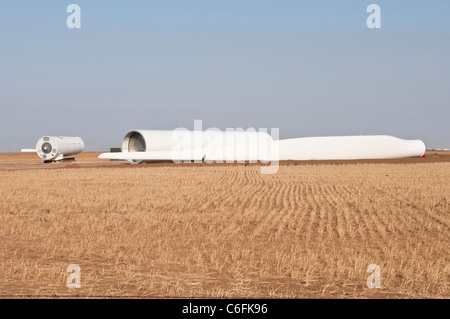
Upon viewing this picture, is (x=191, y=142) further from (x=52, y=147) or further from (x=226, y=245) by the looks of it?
(x=226, y=245)

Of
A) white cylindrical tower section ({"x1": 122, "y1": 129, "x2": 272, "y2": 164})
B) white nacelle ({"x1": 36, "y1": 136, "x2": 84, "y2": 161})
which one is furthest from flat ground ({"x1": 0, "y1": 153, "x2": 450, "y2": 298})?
white nacelle ({"x1": 36, "y1": 136, "x2": 84, "y2": 161})

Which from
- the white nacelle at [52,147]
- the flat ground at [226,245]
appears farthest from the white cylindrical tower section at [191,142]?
the flat ground at [226,245]

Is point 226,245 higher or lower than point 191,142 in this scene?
lower

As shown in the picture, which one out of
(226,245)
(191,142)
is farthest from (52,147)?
(226,245)

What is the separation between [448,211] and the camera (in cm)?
1817

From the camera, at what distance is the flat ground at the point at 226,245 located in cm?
866

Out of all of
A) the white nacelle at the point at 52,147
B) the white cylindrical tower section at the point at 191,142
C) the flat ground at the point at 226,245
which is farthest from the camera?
the white nacelle at the point at 52,147

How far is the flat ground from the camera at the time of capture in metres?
8.66

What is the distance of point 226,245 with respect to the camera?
12414 millimetres

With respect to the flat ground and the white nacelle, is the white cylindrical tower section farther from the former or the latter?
the flat ground

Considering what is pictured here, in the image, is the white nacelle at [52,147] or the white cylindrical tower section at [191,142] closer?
the white cylindrical tower section at [191,142]

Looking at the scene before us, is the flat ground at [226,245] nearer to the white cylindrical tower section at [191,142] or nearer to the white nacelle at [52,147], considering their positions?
the white cylindrical tower section at [191,142]
